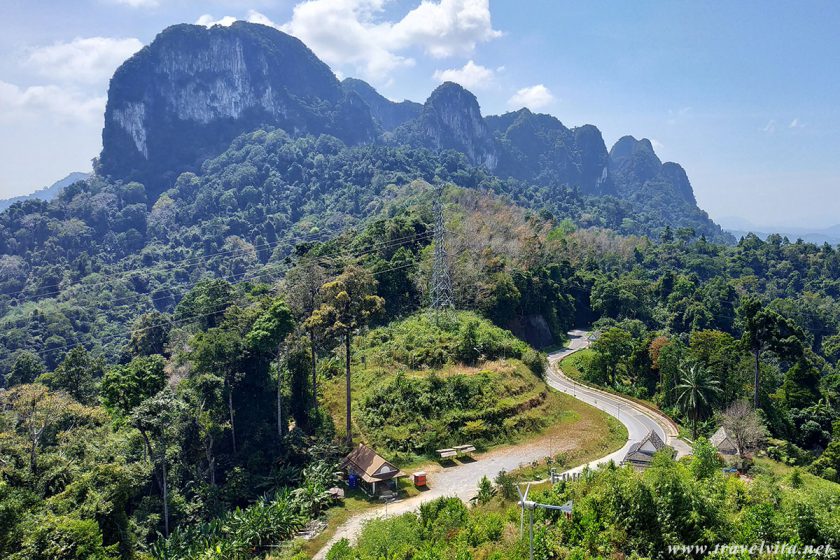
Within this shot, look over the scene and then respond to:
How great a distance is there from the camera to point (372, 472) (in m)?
26.1

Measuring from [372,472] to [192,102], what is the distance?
6825 inches

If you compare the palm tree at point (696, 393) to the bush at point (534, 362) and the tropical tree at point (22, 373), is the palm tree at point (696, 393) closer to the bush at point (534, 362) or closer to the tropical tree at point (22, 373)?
the bush at point (534, 362)

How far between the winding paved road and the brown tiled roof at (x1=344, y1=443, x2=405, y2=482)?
1.49 m

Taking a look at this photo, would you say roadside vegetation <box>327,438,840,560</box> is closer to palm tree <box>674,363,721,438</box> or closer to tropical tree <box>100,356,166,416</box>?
palm tree <box>674,363,721,438</box>

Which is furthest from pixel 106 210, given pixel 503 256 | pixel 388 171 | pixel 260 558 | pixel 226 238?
pixel 260 558

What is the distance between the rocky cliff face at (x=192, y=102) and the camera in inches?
6181

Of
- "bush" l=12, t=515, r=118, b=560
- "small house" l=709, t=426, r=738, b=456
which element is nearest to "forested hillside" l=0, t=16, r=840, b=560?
"bush" l=12, t=515, r=118, b=560

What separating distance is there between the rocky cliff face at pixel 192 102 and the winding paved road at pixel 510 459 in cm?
14784

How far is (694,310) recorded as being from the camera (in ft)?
206

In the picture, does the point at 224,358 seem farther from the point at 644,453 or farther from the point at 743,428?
the point at 743,428

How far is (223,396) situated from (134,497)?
6.62m

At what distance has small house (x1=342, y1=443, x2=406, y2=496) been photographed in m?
26.1

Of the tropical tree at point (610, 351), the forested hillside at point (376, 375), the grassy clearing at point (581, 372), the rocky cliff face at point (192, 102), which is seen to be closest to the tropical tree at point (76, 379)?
the forested hillside at point (376, 375)

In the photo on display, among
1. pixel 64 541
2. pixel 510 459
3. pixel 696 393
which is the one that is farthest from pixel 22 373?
pixel 696 393
